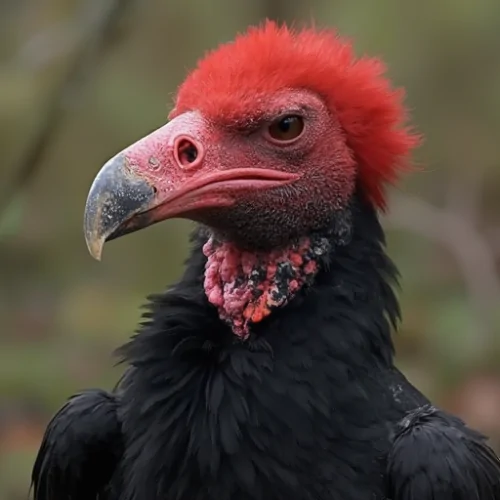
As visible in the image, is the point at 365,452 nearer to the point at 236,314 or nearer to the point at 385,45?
the point at 236,314

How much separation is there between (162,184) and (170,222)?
19.9ft

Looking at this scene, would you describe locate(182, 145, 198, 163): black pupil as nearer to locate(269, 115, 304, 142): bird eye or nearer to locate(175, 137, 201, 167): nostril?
locate(175, 137, 201, 167): nostril

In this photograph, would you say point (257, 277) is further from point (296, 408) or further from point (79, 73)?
point (79, 73)

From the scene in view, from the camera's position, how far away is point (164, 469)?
11.8 feet

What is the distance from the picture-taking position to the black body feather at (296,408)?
11.5ft

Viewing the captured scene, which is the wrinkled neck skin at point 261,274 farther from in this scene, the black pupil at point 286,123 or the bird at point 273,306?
the black pupil at point 286,123

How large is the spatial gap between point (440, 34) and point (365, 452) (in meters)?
7.96

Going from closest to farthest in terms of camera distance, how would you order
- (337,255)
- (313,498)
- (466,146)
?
(313,498)
(337,255)
(466,146)

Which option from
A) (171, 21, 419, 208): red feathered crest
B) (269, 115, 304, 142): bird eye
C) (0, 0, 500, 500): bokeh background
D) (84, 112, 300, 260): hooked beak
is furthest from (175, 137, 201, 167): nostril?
(0, 0, 500, 500): bokeh background

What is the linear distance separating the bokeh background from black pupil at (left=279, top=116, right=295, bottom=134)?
3.91 metres

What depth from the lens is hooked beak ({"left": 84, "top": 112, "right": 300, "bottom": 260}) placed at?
3365 mm

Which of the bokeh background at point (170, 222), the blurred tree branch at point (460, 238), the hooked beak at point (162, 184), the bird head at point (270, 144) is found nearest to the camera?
the hooked beak at point (162, 184)

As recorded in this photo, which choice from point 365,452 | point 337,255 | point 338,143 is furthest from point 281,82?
point 365,452

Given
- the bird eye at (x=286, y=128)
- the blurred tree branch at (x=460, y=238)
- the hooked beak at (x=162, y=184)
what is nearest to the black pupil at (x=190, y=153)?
the hooked beak at (x=162, y=184)
